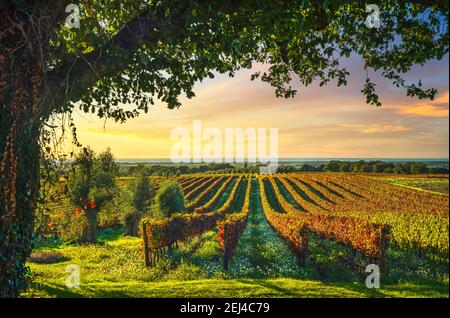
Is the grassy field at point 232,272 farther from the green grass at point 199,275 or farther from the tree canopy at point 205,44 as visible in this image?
the tree canopy at point 205,44

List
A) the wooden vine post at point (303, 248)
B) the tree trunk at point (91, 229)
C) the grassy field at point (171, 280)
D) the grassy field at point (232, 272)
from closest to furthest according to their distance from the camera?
1. the grassy field at point (171, 280)
2. the grassy field at point (232, 272)
3. the wooden vine post at point (303, 248)
4. the tree trunk at point (91, 229)

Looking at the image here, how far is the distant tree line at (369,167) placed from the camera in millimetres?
11641

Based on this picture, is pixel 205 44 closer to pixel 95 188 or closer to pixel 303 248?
pixel 303 248

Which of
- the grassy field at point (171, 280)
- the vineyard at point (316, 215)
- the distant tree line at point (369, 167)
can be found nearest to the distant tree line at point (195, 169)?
the vineyard at point (316, 215)

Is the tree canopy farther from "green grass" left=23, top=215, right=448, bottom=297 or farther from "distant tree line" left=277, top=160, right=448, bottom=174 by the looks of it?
"green grass" left=23, top=215, right=448, bottom=297

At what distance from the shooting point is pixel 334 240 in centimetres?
1292

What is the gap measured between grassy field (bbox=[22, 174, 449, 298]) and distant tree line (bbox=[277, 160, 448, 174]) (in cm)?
42

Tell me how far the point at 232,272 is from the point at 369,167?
19.7 ft

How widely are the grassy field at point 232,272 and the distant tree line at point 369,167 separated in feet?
1.39

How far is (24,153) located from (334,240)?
1043cm

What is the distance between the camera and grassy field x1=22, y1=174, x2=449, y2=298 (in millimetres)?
9133

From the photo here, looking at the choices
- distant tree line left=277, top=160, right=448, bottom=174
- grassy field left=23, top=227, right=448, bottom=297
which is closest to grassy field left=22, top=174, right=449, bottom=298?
grassy field left=23, top=227, right=448, bottom=297

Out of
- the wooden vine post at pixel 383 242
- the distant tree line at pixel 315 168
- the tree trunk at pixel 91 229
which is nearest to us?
the wooden vine post at pixel 383 242
